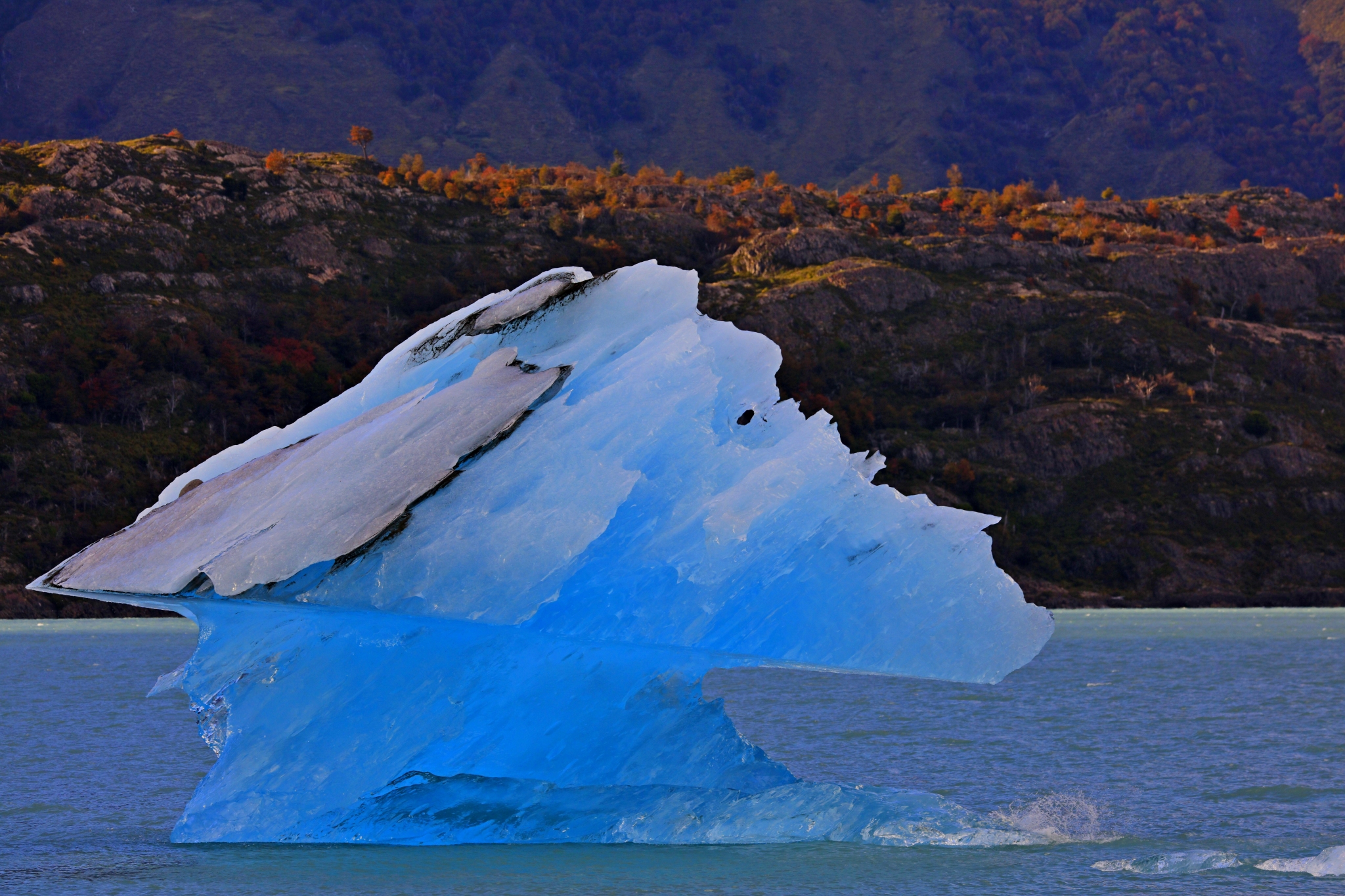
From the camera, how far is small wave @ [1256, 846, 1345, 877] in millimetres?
15688

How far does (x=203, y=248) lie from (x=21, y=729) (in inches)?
4542

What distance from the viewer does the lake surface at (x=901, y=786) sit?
14.9 m

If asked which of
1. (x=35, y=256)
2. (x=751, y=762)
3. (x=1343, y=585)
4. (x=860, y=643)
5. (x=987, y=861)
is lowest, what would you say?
(x=1343, y=585)

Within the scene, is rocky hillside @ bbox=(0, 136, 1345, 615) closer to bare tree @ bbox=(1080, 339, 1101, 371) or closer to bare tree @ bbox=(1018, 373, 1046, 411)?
bare tree @ bbox=(1080, 339, 1101, 371)

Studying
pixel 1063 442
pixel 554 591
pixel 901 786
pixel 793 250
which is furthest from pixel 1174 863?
pixel 793 250

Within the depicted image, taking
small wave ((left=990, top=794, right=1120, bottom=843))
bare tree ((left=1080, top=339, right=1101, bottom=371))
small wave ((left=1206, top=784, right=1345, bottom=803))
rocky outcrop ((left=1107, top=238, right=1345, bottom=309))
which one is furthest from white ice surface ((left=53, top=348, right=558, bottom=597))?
rocky outcrop ((left=1107, top=238, right=1345, bottom=309))

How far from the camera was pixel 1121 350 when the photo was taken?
142 metres

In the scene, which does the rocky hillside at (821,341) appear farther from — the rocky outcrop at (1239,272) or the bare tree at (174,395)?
the rocky outcrop at (1239,272)

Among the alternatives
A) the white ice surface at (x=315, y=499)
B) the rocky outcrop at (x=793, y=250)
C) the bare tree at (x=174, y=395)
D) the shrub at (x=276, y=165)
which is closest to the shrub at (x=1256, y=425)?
the rocky outcrop at (x=793, y=250)

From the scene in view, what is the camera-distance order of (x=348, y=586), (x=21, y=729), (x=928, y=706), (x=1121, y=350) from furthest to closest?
(x=1121, y=350) → (x=928, y=706) → (x=21, y=729) → (x=348, y=586)

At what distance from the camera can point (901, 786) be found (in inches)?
947

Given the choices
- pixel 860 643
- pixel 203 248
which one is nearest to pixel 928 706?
pixel 860 643

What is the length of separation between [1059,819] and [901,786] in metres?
4.92

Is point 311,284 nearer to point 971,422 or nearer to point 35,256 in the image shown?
point 35,256
